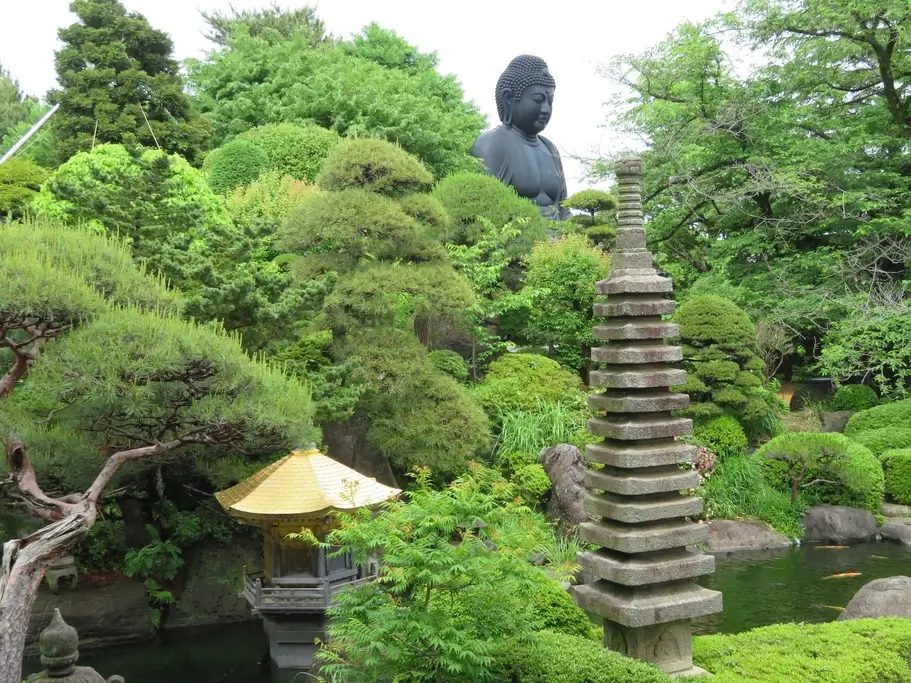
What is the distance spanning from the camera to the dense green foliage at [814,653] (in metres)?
6.38

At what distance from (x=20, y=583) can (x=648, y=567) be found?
17.3 ft

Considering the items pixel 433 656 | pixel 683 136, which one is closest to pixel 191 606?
pixel 433 656

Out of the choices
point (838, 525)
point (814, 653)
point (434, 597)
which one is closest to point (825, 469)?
point (838, 525)

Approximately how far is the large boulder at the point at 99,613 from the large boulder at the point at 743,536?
9009mm

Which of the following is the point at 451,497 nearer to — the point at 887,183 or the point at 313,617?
the point at 313,617

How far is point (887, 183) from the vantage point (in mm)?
17359

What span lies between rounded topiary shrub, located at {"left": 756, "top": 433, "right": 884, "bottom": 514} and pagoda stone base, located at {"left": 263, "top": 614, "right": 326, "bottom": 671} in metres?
9.00

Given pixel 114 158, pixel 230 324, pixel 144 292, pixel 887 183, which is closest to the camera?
pixel 144 292

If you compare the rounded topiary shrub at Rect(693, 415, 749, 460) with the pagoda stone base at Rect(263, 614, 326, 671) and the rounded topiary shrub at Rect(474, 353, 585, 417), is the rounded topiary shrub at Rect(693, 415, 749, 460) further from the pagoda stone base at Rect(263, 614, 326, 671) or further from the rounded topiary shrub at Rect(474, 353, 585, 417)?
the pagoda stone base at Rect(263, 614, 326, 671)

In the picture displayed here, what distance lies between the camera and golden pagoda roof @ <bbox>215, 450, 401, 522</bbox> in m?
8.90

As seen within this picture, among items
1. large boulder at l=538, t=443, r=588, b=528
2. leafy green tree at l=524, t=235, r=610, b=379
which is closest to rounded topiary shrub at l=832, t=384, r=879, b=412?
leafy green tree at l=524, t=235, r=610, b=379

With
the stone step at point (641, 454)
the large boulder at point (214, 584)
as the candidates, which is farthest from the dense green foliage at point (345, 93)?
the stone step at point (641, 454)

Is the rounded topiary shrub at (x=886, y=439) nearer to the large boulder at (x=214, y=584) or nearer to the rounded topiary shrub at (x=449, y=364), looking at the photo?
the rounded topiary shrub at (x=449, y=364)

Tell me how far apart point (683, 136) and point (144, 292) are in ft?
46.5
